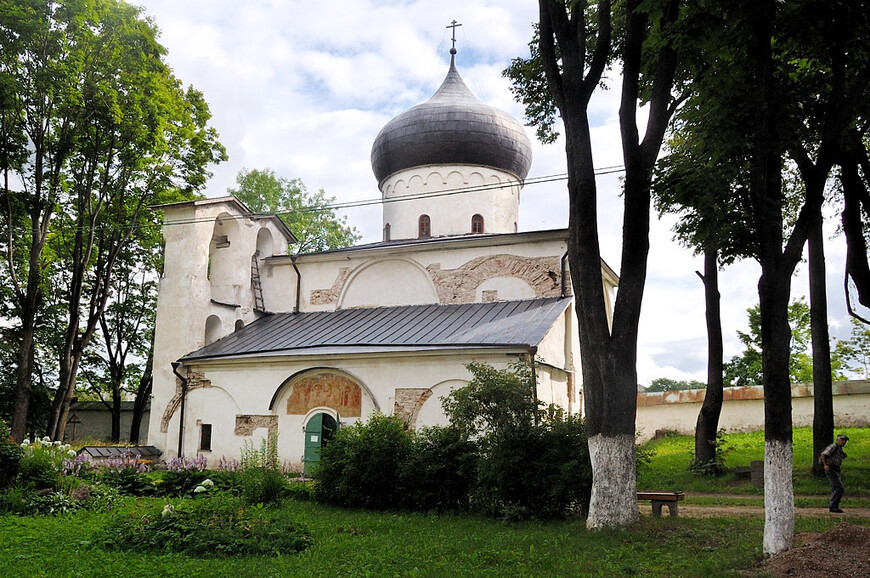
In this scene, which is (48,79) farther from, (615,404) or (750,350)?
(750,350)

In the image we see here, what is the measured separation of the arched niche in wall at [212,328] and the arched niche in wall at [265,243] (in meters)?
2.92

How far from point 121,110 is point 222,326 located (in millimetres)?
6260

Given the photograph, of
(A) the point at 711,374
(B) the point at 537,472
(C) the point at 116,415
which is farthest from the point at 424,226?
(B) the point at 537,472

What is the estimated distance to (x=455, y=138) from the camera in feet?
78.8

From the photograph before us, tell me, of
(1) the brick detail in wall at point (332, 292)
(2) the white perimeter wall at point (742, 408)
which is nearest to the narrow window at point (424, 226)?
(1) the brick detail in wall at point (332, 292)

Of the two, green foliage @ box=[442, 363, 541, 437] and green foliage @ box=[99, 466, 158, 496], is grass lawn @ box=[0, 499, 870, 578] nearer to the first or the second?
green foliage @ box=[442, 363, 541, 437]

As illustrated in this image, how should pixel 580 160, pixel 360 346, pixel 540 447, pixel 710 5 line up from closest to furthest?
pixel 710 5 → pixel 580 160 → pixel 540 447 → pixel 360 346

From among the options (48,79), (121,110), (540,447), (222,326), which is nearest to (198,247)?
(222,326)

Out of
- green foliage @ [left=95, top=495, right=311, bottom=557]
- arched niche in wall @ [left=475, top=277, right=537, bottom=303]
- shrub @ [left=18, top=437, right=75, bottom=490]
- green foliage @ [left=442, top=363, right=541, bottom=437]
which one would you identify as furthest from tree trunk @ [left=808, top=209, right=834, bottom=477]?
shrub @ [left=18, top=437, right=75, bottom=490]

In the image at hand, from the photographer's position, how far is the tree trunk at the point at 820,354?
552 inches

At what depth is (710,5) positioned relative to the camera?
862 centimetres

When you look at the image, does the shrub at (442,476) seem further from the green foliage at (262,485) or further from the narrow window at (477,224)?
the narrow window at (477,224)

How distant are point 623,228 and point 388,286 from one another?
12.3 meters

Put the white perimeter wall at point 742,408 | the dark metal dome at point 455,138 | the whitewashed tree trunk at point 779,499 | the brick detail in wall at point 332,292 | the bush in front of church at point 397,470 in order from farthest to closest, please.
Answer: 1. the dark metal dome at point 455,138
2. the brick detail in wall at point 332,292
3. the white perimeter wall at point 742,408
4. the bush in front of church at point 397,470
5. the whitewashed tree trunk at point 779,499
